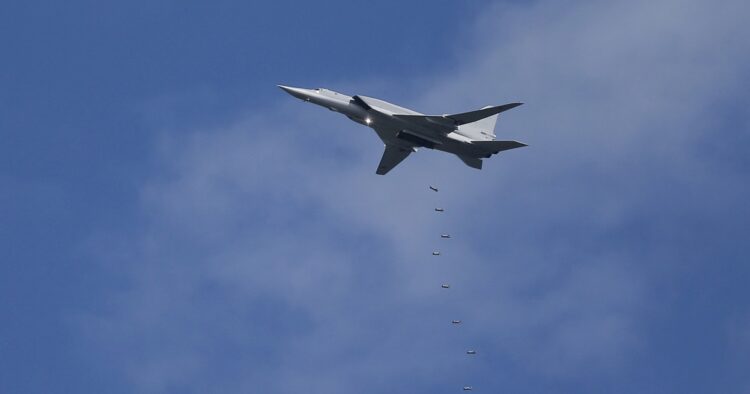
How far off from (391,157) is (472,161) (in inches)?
313

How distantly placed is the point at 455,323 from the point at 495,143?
49.3ft

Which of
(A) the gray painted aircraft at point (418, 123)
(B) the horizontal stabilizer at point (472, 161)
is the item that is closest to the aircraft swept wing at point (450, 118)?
(A) the gray painted aircraft at point (418, 123)

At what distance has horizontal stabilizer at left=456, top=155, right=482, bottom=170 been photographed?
103625mm

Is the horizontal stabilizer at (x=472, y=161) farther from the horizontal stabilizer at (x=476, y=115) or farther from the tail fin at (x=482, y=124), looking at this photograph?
the horizontal stabilizer at (x=476, y=115)

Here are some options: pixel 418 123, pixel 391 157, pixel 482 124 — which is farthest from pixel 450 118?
pixel 391 157

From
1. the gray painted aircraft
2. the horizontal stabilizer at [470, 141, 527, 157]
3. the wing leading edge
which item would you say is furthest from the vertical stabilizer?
the wing leading edge

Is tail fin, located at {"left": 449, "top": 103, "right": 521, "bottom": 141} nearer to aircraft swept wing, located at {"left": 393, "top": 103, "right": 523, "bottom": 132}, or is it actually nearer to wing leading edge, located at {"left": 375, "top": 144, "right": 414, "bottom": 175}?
aircraft swept wing, located at {"left": 393, "top": 103, "right": 523, "bottom": 132}

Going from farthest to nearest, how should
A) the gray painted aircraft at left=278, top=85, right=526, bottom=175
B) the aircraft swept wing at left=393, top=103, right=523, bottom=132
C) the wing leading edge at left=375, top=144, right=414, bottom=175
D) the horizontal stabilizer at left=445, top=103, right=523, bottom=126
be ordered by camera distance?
the wing leading edge at left=375, top=144, right=414, bottom=175 → the gray painted aircraft at left=278, top=85, right=526, bottom=175 → the aircraft swept wing at left=393, top=103, right=523, bottom=132 → the horizontal stabilizer at left=445, top=103, right=523, bottom=126

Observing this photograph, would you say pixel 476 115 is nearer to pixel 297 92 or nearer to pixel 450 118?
pixel 450 118

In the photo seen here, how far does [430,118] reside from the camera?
326ft

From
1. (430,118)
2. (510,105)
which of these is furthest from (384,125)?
(510,105)

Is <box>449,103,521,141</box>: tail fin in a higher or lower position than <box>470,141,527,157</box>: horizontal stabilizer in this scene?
higher

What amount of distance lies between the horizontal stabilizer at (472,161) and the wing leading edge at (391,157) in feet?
16.8

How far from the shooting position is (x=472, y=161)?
104 m
